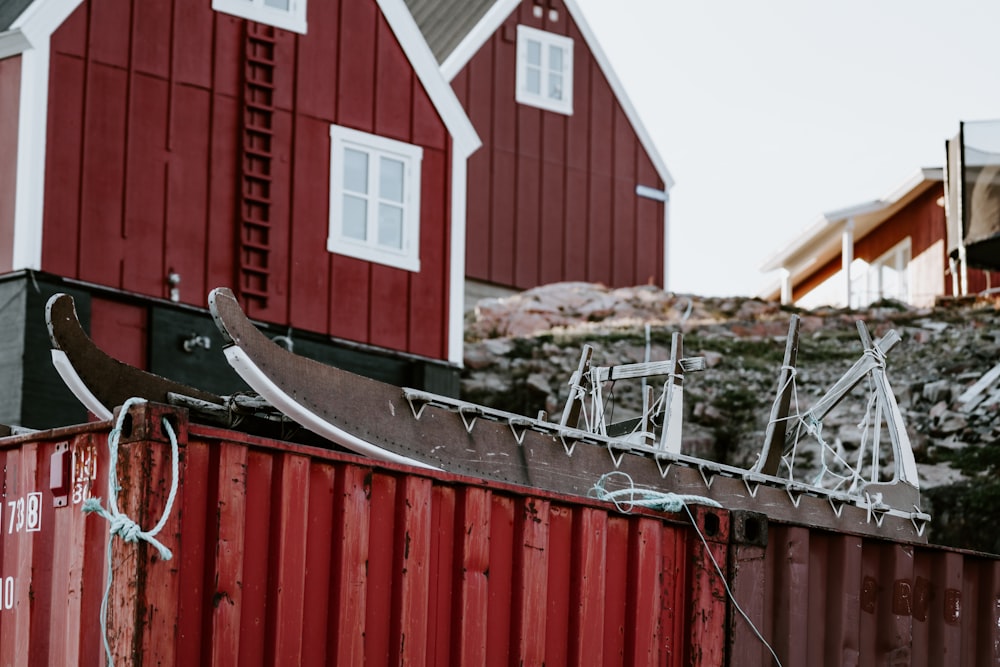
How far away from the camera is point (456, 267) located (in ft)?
59.2

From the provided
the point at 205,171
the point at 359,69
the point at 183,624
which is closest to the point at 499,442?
the point at 183,624

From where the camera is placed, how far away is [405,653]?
7.20m

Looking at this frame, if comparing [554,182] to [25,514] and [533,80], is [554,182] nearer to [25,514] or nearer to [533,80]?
[533,80]

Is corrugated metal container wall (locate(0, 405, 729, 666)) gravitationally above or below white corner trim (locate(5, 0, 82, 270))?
below

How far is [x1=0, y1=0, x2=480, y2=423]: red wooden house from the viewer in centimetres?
1489

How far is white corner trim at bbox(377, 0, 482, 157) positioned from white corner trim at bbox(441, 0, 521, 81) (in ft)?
32.2

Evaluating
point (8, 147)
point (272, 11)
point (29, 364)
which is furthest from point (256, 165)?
point (29, 364)

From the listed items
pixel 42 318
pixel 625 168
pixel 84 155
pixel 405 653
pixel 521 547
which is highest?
pixel 625 168

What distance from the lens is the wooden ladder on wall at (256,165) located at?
53.1 feet

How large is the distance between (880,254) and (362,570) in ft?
99.9

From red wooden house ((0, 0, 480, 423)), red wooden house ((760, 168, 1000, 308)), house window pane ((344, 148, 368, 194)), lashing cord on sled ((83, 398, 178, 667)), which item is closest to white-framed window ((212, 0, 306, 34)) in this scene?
red wooden house ((0, 0, 480, 423))

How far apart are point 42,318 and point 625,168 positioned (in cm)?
1674

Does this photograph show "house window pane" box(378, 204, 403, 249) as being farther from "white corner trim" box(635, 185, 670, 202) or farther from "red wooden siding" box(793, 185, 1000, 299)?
"red wooden siding" box(793, 185, 1000, 299)

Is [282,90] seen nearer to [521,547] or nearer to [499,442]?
[499,442]
